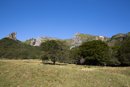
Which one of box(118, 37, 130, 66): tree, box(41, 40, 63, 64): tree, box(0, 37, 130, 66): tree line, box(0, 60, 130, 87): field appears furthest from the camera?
box(118, 37, 130, 66): tree

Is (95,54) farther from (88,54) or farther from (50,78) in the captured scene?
(50,78)

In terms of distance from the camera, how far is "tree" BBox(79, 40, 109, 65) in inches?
3125

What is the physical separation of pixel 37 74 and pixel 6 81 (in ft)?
13.5

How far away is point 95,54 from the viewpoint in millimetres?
79625

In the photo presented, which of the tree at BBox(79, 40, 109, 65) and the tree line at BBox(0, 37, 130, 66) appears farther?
the tree at BBox(79, 40, 109, 65)

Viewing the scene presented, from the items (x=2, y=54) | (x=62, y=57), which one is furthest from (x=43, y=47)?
(x=2, y=54)

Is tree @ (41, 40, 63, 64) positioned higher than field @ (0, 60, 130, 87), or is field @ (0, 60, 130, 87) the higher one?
tree @ (41, 40, 63, 64)

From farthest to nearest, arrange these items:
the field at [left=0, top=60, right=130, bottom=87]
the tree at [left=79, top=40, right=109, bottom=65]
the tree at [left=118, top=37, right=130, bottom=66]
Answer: the tree at [left=79, top=40, right=109, bottom=65]
the tree at [left=118, top=37, right=130, bottom=66]
the field at [left=0, top=60, right=130, bottom=87]

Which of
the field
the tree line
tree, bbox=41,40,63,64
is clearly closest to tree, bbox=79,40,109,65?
the tree line

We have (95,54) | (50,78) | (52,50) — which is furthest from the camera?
(95,54)

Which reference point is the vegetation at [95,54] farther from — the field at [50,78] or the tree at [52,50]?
the field at [50,78]

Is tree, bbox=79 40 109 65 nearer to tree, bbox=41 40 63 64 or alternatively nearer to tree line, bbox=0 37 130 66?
tree line, bbox=0 37 130 66

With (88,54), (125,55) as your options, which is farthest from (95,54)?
(125,55)

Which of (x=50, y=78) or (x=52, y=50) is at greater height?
(x=52, y=50)
